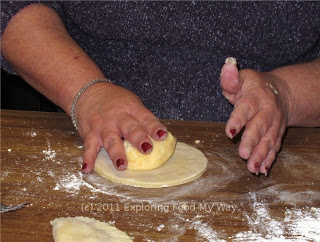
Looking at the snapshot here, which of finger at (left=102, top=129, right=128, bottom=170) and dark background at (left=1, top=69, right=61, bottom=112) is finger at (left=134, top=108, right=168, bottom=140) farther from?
dark background at (left=1, top=69, right=61, bottom=112)

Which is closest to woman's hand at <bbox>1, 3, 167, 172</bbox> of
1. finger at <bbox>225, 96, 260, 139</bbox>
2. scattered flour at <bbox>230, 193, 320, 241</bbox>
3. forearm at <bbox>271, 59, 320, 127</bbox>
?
finger at <bbox>225, 96, 260, 139</bbox>

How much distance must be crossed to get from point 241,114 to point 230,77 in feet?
0.32

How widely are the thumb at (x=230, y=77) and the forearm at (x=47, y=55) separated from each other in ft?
1.19

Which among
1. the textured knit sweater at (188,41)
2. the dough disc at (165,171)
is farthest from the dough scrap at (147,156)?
the textured knit sweater at (188,41)

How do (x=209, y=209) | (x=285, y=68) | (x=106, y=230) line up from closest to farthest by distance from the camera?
(x=106, y=230), (x=209, y=209), (x=285, y=68)

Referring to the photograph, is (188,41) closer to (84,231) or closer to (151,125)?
(151,125)

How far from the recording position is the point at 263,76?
4.34 feet

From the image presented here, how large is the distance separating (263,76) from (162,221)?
53 centimetres

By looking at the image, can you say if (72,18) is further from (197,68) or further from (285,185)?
(285,185)

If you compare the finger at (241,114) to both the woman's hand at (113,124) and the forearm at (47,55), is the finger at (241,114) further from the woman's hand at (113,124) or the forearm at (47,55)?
the forearm at (47,55)

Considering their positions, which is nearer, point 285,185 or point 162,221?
point 162,221

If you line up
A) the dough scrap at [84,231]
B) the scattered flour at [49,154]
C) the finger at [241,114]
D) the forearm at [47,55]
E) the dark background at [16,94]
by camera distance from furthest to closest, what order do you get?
the dark background at [16,94] < the forearm at [47,55] < the scattered flour at [49,154] < the finger at [241,114] < the dough scrap at [84,231]

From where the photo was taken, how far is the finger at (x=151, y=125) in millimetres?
1180

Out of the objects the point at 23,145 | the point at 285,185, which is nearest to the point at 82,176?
the point at 23,145
